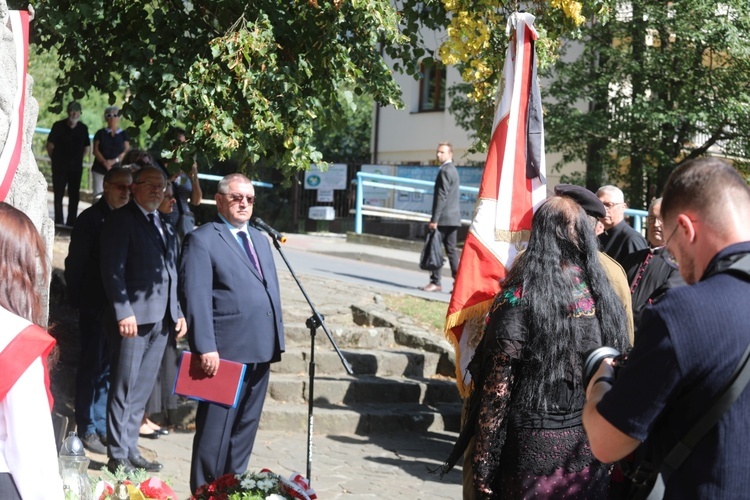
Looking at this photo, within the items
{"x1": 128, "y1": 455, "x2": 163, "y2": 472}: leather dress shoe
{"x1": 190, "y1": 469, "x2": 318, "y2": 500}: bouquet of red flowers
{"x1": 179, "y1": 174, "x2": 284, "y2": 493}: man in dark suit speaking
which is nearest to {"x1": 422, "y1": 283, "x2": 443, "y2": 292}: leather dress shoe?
{"x1": 128, "y1": 455, "x2": 163, "y2": 472}: leather dress shoe

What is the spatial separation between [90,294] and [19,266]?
15.1ft

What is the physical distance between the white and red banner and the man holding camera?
2784 millimetres

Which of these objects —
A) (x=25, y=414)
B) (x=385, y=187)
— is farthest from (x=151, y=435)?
(x=385, y=187)

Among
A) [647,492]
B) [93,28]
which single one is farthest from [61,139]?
[647,492]

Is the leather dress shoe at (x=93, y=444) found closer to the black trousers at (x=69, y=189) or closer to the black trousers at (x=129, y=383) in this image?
the black trousers at (x=129, y=383)

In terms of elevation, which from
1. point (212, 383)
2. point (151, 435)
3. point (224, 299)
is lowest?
point (151, 435)

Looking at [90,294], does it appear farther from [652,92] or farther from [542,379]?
[652,92]

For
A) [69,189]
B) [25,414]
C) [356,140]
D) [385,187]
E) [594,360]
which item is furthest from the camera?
[356,140]

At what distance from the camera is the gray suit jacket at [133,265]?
6605 millimetres

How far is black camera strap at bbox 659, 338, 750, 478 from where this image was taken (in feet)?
7.73

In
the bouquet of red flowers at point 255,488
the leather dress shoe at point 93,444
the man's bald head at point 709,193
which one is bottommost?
the leather dress shoe at point 93,444

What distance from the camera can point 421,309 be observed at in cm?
1182

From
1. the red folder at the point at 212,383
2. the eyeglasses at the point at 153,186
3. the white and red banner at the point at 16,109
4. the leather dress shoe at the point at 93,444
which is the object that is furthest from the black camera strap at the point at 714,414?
the leather dress shoe at the point at 93,444

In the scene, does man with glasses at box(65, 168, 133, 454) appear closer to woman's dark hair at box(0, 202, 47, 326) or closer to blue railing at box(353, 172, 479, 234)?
woman's dark hair at box(0, 202, 47, 326)
